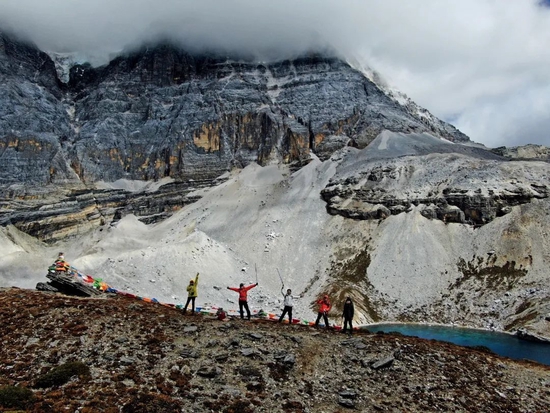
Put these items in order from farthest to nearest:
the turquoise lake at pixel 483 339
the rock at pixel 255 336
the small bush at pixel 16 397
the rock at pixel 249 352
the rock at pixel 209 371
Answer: the turquoise lake at pixel 483 339, the rock at pixel 255 336, the rock at pixel 249 352, the rock at pixel 209 371, the small bush at pixel 16 397

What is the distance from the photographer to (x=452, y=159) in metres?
113

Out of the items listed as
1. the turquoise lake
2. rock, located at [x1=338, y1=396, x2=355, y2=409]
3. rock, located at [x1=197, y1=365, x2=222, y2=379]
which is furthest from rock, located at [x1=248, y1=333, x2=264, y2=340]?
the turquoise lake

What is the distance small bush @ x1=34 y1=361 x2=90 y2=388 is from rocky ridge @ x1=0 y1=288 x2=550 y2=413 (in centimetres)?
4

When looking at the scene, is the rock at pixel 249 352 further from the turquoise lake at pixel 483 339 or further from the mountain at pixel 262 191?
the mountain at pixel 262 191

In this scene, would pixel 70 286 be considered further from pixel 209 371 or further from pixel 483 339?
pixel 483 339

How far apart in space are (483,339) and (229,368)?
51.1 m

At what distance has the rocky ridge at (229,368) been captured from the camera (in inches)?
703

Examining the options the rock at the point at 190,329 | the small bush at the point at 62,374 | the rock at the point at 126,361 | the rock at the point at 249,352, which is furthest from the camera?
the rock at the point at 190,329

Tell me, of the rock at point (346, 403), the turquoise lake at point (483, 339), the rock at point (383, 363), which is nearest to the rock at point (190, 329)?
the rock at point (346, 403)

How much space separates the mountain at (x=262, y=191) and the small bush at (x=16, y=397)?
53.6m

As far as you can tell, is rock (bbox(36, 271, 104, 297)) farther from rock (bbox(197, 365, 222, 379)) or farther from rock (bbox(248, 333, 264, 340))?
rock (bbox(197, 365, 222, 379))

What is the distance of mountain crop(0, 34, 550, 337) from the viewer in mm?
79312

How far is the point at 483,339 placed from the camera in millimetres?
60812

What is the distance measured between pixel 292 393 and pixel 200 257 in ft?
221
